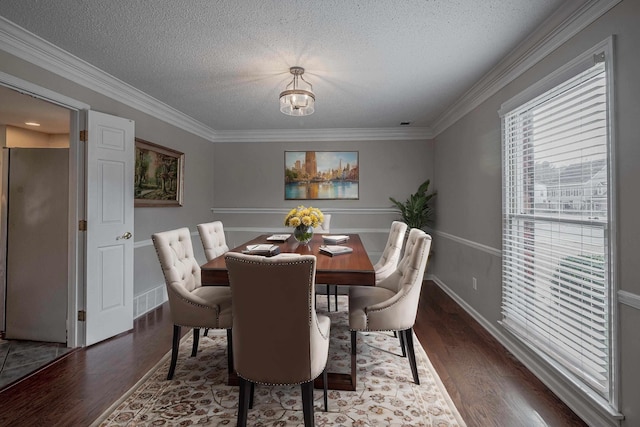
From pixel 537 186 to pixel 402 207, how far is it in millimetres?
2604

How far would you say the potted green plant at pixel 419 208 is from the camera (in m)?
4.77

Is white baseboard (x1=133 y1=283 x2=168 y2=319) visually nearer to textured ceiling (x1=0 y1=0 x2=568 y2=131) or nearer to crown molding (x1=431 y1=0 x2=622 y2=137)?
textured ceiling (x1=0 y1=0 x2=568 y2=131)

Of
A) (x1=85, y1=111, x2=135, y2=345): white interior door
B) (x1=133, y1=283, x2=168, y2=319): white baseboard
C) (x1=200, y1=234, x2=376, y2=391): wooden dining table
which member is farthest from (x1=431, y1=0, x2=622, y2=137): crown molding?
(x1=133, y1=283, x2=168, y2=319): white baseboard

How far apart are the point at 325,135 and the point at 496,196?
298cm

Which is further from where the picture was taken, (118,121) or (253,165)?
(253,165)

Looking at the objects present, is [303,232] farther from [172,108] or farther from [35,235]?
[172,108]

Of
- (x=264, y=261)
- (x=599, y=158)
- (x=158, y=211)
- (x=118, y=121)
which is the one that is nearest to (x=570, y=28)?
(x=599, y=158)

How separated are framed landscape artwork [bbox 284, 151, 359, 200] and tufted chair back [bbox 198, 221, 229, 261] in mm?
2220

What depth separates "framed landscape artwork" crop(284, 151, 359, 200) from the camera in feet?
16.9

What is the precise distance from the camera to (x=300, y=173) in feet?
17.2

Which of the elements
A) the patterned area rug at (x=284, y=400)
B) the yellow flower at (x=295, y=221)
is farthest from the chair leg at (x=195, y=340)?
the yellow flower at (x=295, y=221)

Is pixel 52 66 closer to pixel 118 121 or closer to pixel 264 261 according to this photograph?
pixel 118 121

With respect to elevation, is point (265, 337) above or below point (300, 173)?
below

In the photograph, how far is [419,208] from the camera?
4766 millimetres
